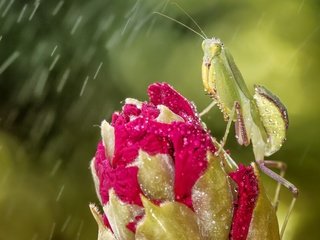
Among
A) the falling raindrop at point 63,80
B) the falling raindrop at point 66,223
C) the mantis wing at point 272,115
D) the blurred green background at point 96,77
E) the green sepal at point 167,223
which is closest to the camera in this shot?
the green sepal at point 167,223

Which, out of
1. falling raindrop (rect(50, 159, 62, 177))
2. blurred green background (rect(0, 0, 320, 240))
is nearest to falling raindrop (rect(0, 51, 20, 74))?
blurred green background (rect(0, 0, 320, 240))

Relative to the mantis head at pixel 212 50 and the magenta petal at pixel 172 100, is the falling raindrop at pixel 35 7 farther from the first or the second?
the magenta petal at pixel 172 100

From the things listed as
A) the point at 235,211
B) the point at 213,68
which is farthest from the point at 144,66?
the point at 235,211

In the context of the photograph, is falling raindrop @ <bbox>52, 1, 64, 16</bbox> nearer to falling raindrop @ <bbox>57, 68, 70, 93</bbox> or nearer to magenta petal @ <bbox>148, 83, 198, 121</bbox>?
falling raindrop @ <bbox>57, 68, 70, 93</bbox>

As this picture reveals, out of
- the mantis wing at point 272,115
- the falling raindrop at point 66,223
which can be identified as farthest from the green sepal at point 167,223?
the falling raindrop at point 66,223

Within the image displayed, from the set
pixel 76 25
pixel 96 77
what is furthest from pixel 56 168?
pixel 76 25

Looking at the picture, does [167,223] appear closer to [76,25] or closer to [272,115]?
[272,115]

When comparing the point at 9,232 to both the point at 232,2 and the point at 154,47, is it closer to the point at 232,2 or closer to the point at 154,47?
the point at 154,47
